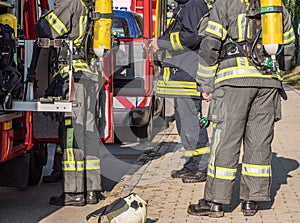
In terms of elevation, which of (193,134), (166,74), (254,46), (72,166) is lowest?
(72,166)

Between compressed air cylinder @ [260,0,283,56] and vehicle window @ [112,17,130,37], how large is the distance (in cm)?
528

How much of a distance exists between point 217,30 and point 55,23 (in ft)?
4.96

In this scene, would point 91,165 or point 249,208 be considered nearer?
point 249,208

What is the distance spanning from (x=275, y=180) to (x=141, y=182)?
1.48m

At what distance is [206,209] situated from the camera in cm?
661

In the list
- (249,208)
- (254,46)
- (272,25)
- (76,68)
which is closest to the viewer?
(272,25)

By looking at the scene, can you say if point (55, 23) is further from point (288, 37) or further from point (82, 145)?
point (288, 37)

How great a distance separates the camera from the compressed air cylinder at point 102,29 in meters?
6.62

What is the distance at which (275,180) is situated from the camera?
8.03 metres

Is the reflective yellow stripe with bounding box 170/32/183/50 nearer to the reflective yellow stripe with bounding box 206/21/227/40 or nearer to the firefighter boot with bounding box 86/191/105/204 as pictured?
the reflective yellow stripe with bounding box 206/21/227/40

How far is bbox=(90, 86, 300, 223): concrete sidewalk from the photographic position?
6.56 meters

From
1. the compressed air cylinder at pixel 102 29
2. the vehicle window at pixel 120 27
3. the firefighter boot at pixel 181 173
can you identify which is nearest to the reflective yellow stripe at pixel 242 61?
the compressed air cylinder at pixel 102 29

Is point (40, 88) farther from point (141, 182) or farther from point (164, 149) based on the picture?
point (164, 149)

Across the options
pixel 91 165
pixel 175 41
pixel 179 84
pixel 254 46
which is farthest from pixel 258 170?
pixel 175 41
